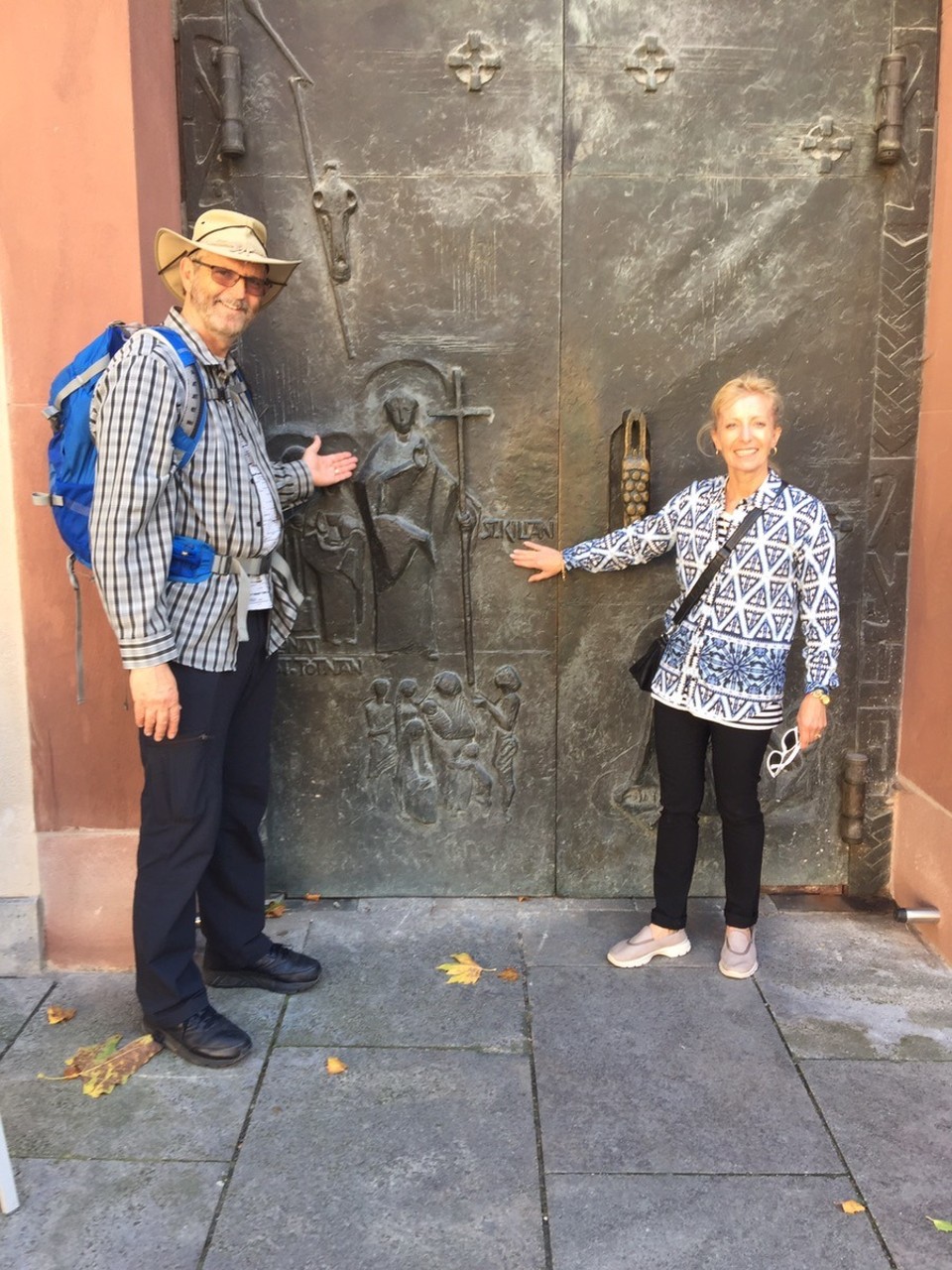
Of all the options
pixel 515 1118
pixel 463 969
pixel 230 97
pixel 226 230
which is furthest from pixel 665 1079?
pixel 230 97

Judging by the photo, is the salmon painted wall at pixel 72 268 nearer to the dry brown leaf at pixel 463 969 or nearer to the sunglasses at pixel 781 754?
the dry brown leaf at pixel 463 969

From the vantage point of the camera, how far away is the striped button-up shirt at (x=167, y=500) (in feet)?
8.86

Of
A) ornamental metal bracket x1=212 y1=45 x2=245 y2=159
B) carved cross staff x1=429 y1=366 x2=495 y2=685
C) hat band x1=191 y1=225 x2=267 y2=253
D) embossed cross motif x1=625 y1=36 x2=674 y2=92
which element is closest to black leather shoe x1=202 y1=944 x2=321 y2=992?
carved cross staff x1=429 y1=366 x2=495 y2=685

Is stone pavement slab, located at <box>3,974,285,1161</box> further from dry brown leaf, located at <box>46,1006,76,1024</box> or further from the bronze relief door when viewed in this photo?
the bronze relief door

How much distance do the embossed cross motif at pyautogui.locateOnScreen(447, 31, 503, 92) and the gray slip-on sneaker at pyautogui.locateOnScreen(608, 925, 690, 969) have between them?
285 cm

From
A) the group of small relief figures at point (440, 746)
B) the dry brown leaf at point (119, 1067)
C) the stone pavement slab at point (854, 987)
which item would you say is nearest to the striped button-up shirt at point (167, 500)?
the group of small relief figures at point (440, 746)

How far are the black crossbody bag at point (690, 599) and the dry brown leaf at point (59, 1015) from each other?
202 centimetres

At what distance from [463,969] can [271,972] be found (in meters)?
0.62

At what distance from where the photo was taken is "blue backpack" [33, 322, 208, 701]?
285 centimetres

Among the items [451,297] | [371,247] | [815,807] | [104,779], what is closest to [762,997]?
[815,807]

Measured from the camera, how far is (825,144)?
3.55 metres

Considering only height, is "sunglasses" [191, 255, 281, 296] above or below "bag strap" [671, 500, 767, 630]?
above

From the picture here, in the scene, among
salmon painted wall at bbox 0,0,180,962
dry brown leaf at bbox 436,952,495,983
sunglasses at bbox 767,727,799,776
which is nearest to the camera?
salmon painted wall at bbox 0,0,180,962

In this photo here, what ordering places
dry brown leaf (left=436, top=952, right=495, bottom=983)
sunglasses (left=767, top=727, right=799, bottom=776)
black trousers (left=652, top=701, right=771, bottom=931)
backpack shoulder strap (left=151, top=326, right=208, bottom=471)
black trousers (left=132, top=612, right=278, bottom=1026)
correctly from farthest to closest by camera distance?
sunglasses (left=767, top=727, right=799, bottom=776) < dry brown leaf (left=436, top=952, right=495, bottom=983) < black trousers (left=652, top=701, right=771, bottom=931) < black trousers (left=132, top=612, right=278, bottom=1026) < backpack shoulder strap (left=151, top=326, right=208, bottom=471)
